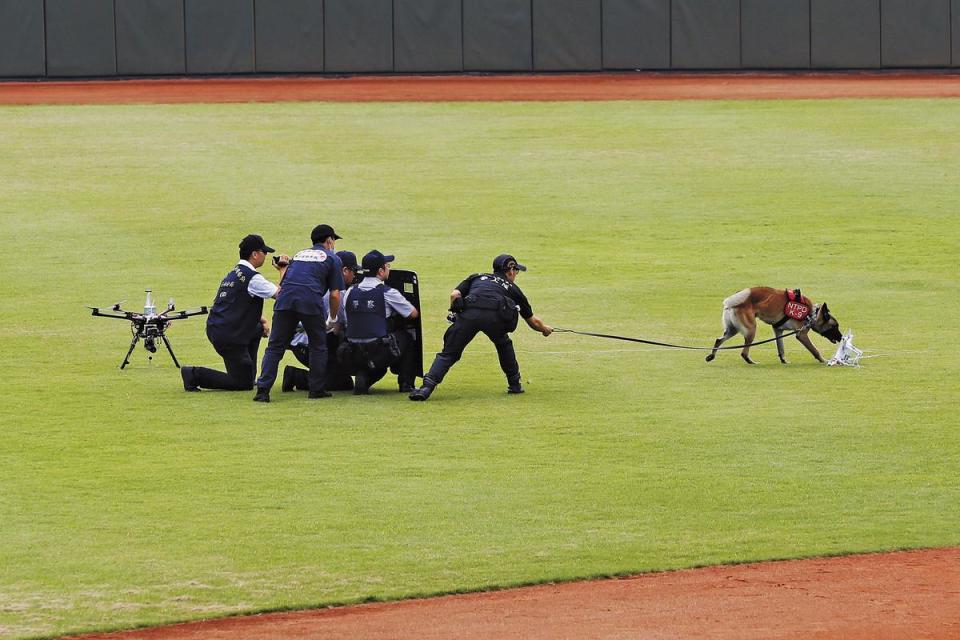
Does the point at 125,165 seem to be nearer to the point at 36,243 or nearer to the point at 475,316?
the point at 36,243

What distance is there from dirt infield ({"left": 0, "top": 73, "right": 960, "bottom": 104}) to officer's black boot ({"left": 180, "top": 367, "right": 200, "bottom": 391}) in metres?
26.5

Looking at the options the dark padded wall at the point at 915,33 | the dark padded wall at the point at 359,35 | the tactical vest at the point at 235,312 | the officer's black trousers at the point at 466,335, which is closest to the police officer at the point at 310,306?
the tactical vest at the point at 235,312

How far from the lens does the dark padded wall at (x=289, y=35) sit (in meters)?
45.4

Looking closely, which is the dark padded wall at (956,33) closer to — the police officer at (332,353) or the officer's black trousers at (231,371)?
the police officer at (332,353)

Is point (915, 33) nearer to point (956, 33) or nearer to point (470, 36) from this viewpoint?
point (956, 33)

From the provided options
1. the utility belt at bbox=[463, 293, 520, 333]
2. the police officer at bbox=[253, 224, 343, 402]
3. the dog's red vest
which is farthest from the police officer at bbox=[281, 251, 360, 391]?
the dog's red vest

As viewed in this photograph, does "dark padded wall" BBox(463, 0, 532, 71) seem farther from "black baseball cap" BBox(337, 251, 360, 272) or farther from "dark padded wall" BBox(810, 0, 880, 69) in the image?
"black baseball cap" BBox(337, 251, 360, 272)

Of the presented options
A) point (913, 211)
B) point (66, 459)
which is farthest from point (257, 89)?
point (66, 459)

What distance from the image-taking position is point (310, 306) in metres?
15.8

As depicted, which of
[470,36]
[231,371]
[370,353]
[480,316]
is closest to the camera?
[480,316]

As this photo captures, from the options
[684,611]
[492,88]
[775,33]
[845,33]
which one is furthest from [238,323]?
[845,33]

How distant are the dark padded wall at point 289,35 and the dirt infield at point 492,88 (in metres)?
0.51

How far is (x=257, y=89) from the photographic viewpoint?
44.6 m

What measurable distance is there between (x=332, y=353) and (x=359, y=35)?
3042 cm
